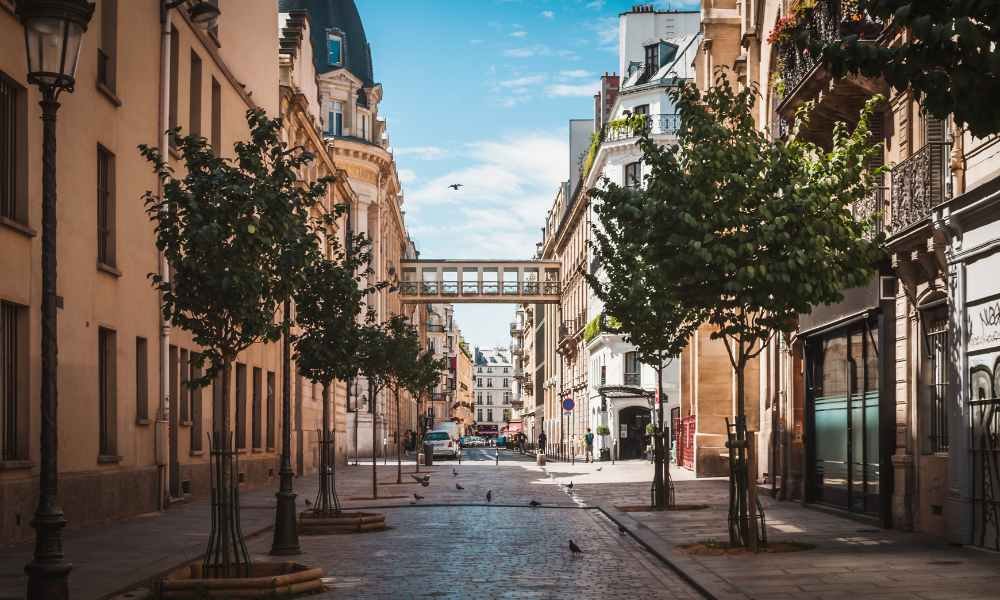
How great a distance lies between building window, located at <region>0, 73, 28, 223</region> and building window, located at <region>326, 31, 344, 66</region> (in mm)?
51152

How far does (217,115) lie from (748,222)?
699 inches

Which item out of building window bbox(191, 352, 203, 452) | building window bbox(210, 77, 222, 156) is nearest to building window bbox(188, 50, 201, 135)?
building window bbox(210, 77, 222, 156)

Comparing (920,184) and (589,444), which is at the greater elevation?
(920,184)

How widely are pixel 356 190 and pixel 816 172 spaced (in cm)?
5389

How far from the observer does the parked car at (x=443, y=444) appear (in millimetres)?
68750

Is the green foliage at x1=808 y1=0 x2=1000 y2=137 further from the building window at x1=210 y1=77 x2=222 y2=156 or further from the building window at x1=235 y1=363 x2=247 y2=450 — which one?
the building window at x1=235 y1=363 x2=247 y2=450

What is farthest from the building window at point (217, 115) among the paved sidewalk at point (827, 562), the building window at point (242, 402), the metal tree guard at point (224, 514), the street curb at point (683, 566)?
the metal tree guard at point (224, 514)

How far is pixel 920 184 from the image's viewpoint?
60.1 ft

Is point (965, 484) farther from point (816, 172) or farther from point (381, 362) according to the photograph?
point (381, 362)

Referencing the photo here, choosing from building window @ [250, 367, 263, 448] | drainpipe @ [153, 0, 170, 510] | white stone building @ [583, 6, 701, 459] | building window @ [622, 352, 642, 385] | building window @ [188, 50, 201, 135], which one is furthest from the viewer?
building window @ [622, 352, 642, 385]

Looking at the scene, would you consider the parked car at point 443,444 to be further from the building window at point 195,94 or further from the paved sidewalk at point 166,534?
the building window at point 195,94

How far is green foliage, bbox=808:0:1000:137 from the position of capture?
652 cm

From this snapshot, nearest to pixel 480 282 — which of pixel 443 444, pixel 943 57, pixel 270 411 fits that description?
pixel 443 444

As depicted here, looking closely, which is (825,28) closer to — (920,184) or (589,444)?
(920,184)
